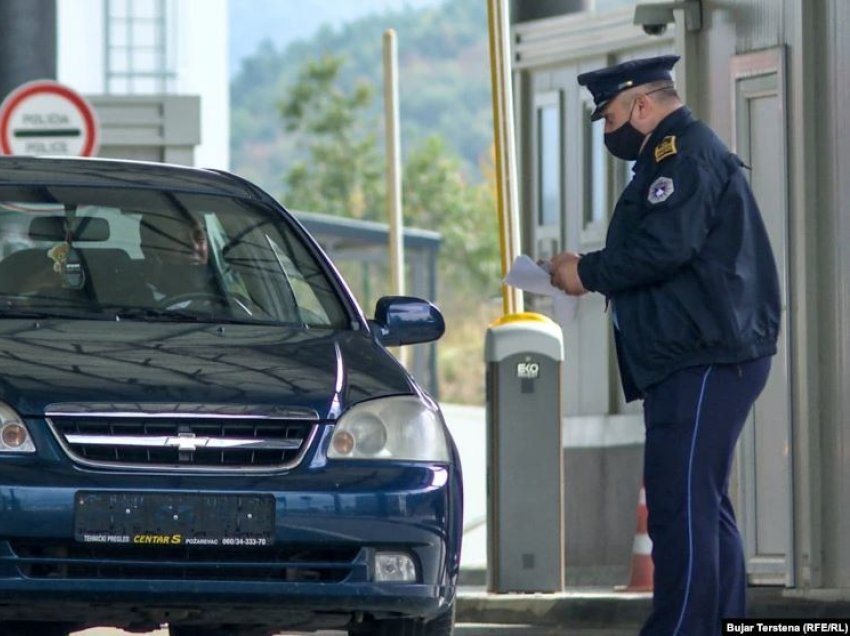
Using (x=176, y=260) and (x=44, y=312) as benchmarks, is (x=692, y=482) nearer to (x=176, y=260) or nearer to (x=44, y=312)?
(x=176, y=260)

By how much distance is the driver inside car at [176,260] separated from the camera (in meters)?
7.76

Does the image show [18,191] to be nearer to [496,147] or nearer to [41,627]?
[41,627]

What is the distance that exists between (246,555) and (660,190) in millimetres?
1799

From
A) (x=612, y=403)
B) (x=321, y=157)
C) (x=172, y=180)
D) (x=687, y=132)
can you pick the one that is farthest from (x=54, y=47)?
(x=321, y=157)

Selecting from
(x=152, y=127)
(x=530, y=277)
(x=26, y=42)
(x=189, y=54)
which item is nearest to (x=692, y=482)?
(x=530, y=277)

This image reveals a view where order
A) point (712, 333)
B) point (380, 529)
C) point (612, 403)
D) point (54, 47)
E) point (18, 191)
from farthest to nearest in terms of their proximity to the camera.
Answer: point (54, 47) < point (612, 403) < point (18, 191) < point (712, 333) < point (380, 529)

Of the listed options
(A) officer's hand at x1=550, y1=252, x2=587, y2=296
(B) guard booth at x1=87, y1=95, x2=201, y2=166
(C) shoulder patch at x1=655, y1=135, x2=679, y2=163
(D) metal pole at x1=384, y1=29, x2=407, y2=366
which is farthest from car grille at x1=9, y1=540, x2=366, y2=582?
(D) metal pole at x1=384, y1=29, x2=407, y2=366

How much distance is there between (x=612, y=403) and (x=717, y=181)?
6.71 meters

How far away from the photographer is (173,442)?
6.61m

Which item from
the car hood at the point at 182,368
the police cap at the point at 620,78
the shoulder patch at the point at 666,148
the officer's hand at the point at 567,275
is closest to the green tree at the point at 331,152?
the officer's hand at the point at 567,275

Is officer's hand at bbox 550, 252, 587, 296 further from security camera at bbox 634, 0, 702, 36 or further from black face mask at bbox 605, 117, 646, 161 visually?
security camera at bbox 634, 0, 702, 36

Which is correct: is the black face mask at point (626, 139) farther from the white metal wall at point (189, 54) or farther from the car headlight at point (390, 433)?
the white metal wall at point (189, 54)

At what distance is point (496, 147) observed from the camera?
11.8 meters

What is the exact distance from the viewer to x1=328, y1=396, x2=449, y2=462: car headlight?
6766 millimetres
